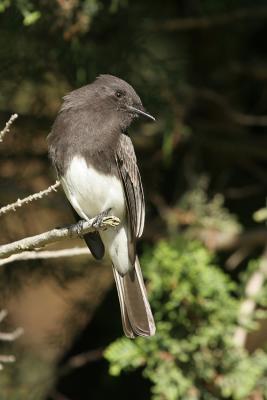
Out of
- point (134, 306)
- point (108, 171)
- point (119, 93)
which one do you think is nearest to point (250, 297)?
point (134, 306)

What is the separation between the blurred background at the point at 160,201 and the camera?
4129 mm

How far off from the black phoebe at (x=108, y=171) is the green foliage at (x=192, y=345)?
0.87 ft

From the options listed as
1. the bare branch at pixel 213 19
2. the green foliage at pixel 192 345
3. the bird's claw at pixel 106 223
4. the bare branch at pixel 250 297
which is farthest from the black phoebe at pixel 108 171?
the bare branch at pixel 213 19

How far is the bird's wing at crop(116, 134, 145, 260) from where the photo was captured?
3717 mm

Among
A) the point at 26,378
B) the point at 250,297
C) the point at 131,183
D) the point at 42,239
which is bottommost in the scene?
the point at 26,378

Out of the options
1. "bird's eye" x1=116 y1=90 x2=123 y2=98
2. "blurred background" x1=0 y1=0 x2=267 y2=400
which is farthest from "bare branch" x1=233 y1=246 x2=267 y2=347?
"bird's eye" x1=116 y1=90 x2=123 y2=98

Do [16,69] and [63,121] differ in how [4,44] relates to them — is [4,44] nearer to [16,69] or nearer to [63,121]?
[16,69]

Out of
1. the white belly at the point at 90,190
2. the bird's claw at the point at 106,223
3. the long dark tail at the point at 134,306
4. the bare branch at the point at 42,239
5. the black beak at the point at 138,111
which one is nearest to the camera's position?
the bare branch at the point at 42,239

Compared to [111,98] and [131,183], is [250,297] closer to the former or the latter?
[131,183]

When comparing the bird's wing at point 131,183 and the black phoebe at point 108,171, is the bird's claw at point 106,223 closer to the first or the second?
the black phoebe at point 108,171

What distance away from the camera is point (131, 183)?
379cm

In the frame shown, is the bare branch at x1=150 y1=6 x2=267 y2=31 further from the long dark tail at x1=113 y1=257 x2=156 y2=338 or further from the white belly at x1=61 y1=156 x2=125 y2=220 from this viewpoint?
the long dark tail at x1=113 y1=257 x2=156 y2=338

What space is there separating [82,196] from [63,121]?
1.15 feet

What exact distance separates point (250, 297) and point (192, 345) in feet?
1.44
